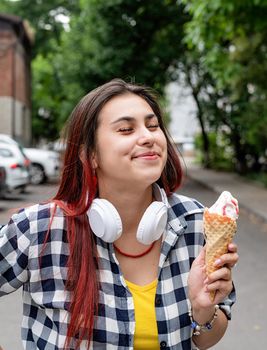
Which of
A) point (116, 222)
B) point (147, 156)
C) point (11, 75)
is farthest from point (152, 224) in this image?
point (11, 75)

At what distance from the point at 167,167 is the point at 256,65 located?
1506cm

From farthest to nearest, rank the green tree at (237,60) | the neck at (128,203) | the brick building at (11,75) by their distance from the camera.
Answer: the brick building at (11,75)
the green tree at (237,60)
the neck at (128,203)

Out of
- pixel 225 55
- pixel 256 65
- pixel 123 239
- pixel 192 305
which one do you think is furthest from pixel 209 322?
pixel 256 65

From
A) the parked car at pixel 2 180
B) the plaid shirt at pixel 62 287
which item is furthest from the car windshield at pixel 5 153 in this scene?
the plaid shirt at pixel 62 287

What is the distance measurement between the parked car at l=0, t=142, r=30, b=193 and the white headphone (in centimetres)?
1310

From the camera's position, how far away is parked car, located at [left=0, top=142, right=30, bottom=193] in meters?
15.3

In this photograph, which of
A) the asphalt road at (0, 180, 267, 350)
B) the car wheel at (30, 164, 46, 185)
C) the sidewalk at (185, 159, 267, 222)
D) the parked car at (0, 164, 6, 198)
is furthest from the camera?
the car wheel at (30, 164, 46, 185)

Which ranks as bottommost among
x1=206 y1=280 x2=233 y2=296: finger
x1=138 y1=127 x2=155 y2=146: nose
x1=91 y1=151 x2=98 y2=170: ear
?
x1=206 y1=280 x2=233 y2=296: finger

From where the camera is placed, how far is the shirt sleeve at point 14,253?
192 centimetres

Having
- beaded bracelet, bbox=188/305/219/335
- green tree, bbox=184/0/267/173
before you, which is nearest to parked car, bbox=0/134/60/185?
green tree, bbox=184/0/267/173

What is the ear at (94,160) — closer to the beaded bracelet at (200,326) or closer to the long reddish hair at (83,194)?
the long reddish hair at (83,194)

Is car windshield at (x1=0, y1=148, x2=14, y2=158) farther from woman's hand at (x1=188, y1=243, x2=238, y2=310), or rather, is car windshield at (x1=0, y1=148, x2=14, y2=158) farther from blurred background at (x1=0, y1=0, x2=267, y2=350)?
woman's hand at (x1=188, y1=243, x2=238, y2=310)

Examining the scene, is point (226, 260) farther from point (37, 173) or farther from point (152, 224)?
point (37, 173)

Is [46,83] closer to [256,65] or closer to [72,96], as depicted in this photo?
[72,96]
